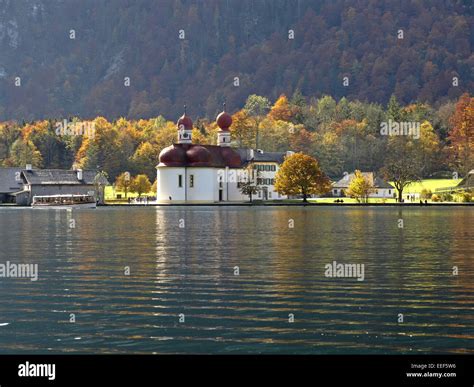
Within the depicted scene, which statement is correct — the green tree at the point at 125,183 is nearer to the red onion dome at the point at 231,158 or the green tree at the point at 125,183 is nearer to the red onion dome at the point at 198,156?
the red onion dome at the point at 198,156

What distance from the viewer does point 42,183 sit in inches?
5714

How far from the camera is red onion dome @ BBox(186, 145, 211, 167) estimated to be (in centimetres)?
15125

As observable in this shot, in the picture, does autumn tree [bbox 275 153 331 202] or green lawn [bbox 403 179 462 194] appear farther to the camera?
green lawn [bbox 403 179 462 194]

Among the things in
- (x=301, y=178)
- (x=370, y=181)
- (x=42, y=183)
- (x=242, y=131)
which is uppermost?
(x=242, y=131)

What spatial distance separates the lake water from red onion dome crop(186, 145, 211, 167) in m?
101

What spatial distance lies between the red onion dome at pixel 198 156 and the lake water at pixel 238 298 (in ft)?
331

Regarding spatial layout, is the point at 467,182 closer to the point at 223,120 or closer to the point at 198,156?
the point at 223,120

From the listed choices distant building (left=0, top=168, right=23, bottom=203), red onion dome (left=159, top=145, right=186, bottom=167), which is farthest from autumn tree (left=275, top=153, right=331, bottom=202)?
distant building (left=0, top=168, right=23, bottom=203)

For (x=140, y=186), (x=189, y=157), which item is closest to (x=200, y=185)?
(x=189, y=157)

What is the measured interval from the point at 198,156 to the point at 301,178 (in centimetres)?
1969

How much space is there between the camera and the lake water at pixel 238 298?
21531 millimetres

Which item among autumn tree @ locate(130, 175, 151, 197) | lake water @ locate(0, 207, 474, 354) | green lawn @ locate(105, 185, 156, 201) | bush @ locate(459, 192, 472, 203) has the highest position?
autumn tree @ locate(130, 175, 151, 197)

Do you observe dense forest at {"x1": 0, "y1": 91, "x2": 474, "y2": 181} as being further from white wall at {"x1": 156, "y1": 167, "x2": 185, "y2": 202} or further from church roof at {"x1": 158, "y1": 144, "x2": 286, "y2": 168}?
white wall at {"x1": 156, "y1": 167, "x2": 185, "y2": 202}
